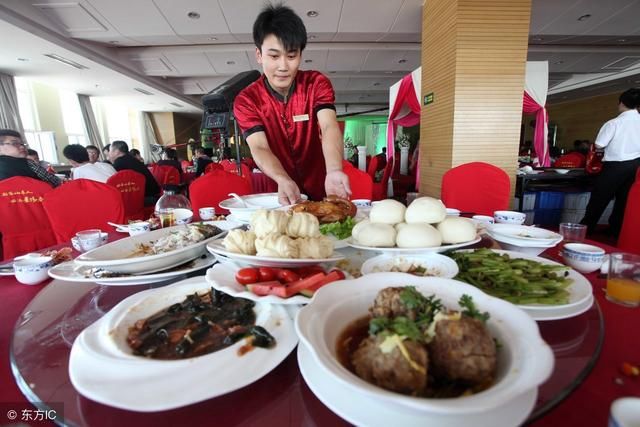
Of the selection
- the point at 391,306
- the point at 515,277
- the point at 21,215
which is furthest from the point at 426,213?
the point at 21,215

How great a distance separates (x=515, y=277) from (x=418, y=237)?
0.33 metres

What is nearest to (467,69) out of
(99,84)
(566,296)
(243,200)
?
(243,200)

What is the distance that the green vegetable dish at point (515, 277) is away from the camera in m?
0.86

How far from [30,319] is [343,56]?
10133mm

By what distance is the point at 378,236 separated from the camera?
46.5 inches

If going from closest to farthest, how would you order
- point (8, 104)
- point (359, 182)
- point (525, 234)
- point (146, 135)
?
1. point (525, 234)
2. point (359, 182)
3. point (8, 104)
4. point (146, 135)

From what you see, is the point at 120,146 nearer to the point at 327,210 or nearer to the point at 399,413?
the point at 327,210

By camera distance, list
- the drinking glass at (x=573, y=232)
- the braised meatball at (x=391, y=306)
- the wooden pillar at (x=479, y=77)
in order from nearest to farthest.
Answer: the braised meatball at (x=391, y=306) < the drinking glass at (x=573, y=232) < the wooden pillar at (x=479, y=77)

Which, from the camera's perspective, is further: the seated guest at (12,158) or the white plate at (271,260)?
the seated guest at (12,158)

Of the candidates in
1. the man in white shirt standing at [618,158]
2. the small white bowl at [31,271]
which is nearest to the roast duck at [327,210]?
the small white bowl at [31,271]

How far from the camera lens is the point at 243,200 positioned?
2.18m

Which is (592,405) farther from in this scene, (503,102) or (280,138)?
(503,102)

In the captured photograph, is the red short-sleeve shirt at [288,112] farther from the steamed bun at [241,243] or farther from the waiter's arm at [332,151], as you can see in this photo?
the steamed bun at [241,243]

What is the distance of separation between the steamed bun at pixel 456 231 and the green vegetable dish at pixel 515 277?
6 cm
